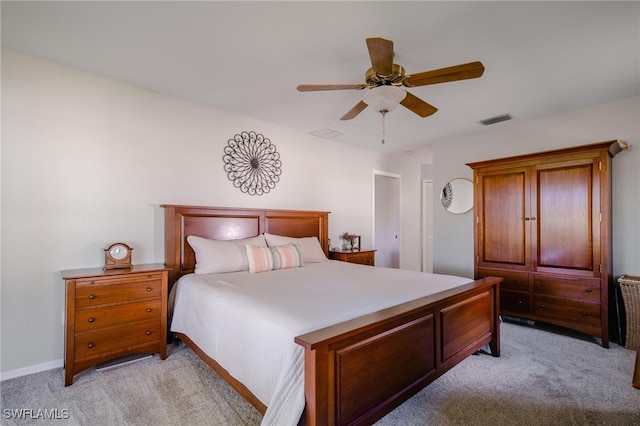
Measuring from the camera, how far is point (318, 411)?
1312 millimetres

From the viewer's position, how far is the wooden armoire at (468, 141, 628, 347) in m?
2.99

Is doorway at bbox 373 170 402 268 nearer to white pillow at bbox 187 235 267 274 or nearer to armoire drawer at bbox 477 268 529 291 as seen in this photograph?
armoire drawer at bbox 477 268 529 291

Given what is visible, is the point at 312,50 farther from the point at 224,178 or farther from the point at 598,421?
the point at 598,421

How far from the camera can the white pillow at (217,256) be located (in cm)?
295

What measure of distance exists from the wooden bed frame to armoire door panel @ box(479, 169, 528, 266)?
1101 mm

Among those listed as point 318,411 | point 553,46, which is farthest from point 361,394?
point 553,46

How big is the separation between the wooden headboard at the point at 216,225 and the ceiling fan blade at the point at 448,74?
92.5 inches

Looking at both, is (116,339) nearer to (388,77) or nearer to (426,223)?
(388,77)

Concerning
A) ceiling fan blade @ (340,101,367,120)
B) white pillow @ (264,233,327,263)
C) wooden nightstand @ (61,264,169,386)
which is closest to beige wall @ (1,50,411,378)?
wooden nightstand @ (61,264,169,386)

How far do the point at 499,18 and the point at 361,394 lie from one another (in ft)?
7.95

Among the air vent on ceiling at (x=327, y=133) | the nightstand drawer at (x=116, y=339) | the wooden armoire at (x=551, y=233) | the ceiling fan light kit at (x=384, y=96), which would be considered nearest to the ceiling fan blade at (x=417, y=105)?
the ceiling fan light kit at (x=384, y=96)

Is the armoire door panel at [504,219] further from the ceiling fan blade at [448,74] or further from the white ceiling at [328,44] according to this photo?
the ceiling fan blade at [448,74]

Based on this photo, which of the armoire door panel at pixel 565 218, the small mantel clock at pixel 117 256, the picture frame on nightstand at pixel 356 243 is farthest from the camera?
the picture frame on nightstand at pixel 356 243

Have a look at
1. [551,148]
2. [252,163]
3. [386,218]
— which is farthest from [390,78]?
[386,218]
